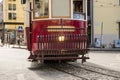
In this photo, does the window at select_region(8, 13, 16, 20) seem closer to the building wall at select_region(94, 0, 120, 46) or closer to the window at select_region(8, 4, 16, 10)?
the window at select_region(8, 4, 16, 10)

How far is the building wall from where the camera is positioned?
4434 centimetres

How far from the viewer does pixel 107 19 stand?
44.5 meters

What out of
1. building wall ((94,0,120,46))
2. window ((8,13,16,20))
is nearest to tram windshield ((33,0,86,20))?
building wall ((94,0,120,46))

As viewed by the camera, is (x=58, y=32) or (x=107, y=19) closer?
(x=58, y=32)

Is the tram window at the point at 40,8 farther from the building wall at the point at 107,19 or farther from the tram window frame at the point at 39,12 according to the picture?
the building wall at the point at 107,19

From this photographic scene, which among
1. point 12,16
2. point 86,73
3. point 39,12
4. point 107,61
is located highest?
point 12,16

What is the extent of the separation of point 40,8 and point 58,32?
61.0 inches

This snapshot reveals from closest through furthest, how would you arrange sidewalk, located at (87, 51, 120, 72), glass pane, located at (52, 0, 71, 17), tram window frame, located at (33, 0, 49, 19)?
glass pane, located at (52, 0, 71, 17) < tram window frame, located at (33, 0, 49, 19) < sidewalk, located at (87, 51, 120, 72)

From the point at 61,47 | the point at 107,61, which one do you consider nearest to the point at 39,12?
the point at 61,47

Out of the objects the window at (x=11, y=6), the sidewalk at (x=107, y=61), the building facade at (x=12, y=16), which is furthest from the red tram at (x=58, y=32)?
A: the window at (x=11, y=6)

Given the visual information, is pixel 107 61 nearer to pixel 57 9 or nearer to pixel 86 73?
pixel 86 73

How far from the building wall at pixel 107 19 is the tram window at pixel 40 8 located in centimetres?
2856

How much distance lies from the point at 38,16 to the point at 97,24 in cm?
2934

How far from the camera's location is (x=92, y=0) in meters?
44.5
